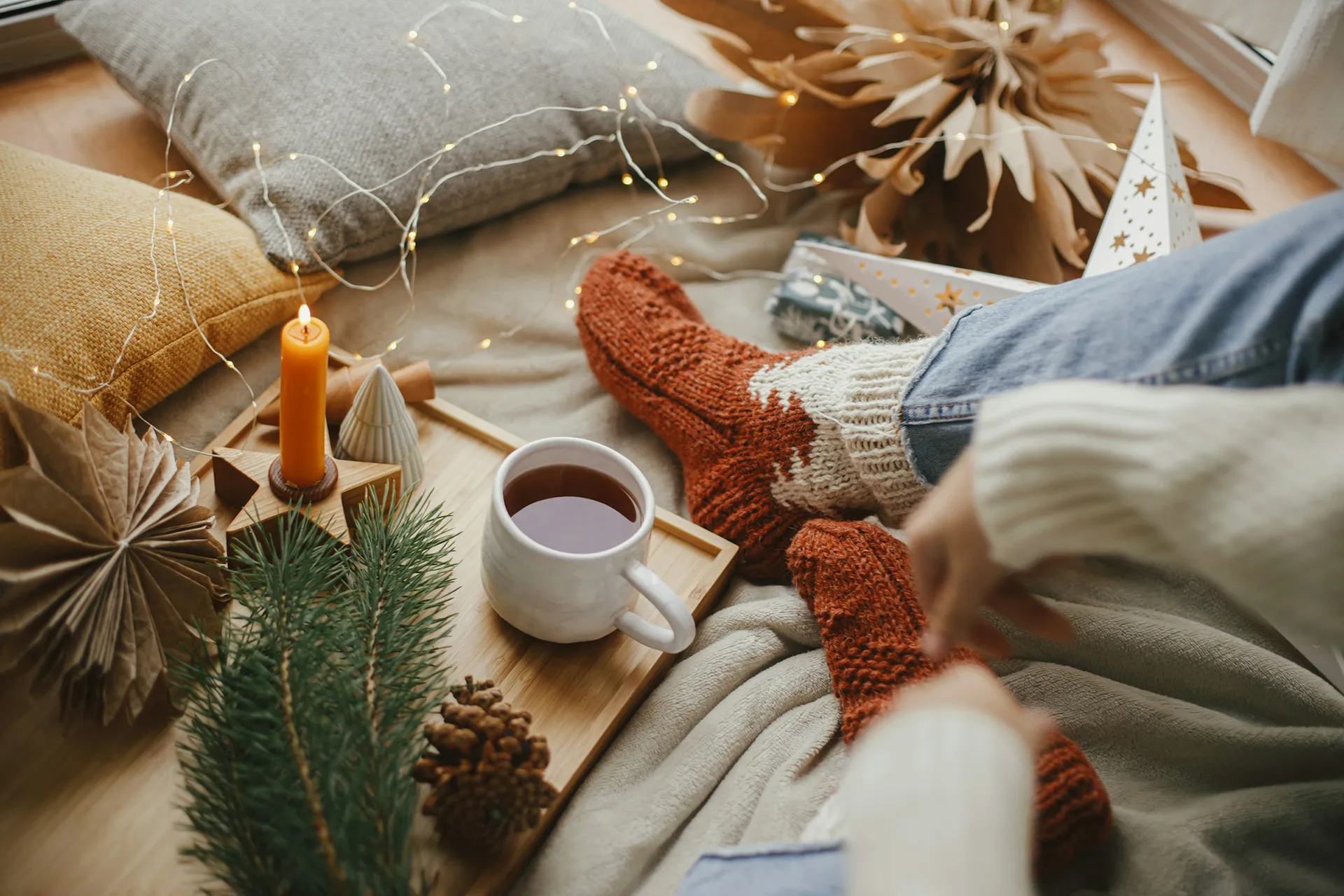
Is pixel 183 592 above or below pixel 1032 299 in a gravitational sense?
below

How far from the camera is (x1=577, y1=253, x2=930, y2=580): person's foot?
640 mm

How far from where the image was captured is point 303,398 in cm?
55

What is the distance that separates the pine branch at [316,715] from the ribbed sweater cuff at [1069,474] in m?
0.32

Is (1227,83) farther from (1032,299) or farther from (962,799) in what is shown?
(962,799)

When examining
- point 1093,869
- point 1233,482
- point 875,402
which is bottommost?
point 1093,869

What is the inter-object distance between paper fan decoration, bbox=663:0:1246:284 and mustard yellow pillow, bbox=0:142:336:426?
18.2 inches

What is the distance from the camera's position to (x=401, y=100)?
0.81m

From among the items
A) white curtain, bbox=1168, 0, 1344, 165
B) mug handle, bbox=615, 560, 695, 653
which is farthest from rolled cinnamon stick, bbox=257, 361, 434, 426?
white curtain, bbox=1168, 0, 1344, 165

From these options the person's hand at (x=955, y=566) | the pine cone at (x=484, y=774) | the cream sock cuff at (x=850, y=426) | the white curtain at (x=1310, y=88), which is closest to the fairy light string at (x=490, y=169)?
the white curtain at (x=1310, y=88)

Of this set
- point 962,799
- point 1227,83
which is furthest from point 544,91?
point 1227,83

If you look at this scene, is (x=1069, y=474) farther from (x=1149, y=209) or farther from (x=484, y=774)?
(x=1149, y=209)

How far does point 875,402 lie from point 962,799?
12.3 inches

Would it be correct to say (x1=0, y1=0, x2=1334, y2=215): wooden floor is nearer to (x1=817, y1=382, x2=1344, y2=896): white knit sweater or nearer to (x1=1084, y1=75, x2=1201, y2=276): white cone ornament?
(x1=1084, y1=75, x2=1201, y2=276): white cone ornament

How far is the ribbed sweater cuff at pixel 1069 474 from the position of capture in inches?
15.8
